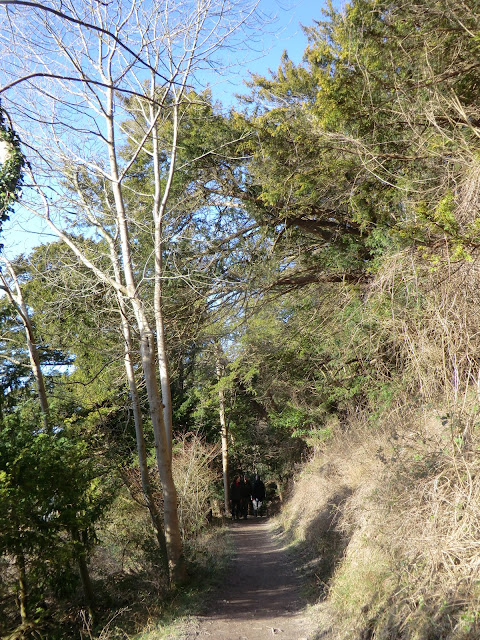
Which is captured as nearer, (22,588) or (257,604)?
(22,588)

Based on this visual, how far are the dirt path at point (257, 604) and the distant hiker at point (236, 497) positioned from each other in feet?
29.5

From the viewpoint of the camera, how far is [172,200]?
1263cm

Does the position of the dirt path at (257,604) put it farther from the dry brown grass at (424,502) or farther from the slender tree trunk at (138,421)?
the slender tree trunk at (138,421)

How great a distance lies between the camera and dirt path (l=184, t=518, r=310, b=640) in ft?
24.7

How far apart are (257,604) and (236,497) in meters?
14.7

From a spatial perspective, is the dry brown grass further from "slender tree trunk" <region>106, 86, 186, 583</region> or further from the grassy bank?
"slender tree trunk" <region>106, 86, 186, 583</region>

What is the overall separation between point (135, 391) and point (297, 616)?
17.2 feet

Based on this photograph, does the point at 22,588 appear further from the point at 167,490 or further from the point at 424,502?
the point at 424,502

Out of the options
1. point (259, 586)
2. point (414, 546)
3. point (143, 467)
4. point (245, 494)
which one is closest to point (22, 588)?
point (143, 467)

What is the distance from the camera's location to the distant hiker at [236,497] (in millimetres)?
23250

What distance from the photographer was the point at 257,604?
360 inches

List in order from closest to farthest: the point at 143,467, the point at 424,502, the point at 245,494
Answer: the point at 424,502
the point at 143,467
the point at 245,494

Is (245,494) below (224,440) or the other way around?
below

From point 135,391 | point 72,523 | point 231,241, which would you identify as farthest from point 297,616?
point 231,241
